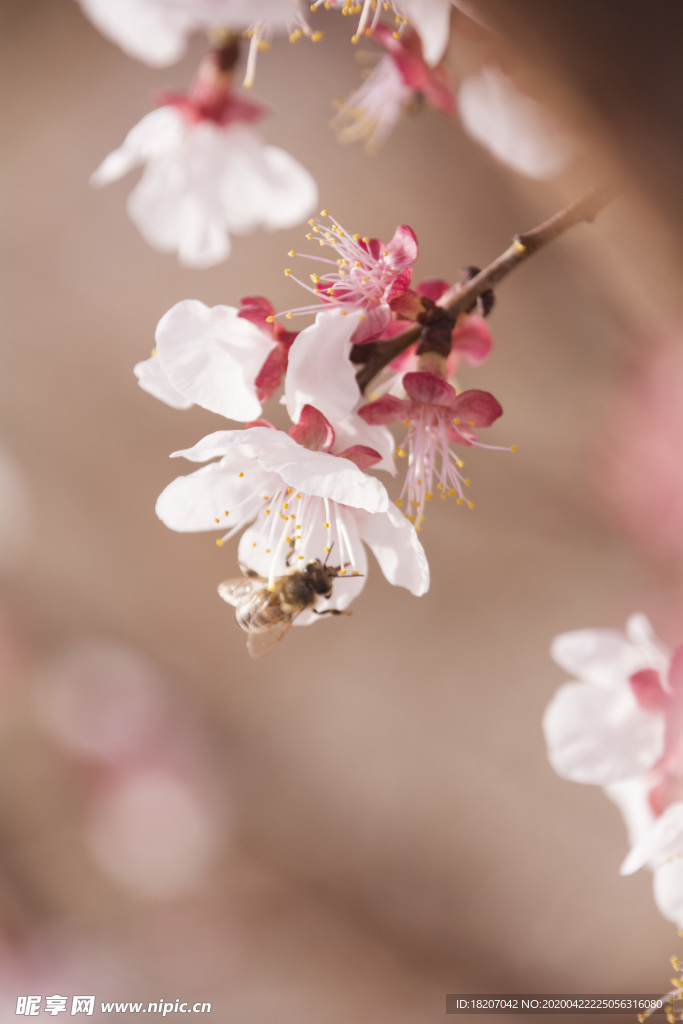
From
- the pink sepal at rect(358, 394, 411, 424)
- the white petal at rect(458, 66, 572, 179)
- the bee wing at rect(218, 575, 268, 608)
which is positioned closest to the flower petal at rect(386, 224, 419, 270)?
the pink sepal at rect(358, 394, 411, 424)

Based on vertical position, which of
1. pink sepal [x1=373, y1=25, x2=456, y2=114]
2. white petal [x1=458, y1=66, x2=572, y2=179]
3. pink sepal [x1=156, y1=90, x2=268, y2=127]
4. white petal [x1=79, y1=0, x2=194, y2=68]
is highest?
white petal [x1=458, y1=66, x2=572, y2=179]

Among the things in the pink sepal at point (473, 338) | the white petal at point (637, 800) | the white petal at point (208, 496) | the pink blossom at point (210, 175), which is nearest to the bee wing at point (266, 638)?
the white petal at point (208, 496)

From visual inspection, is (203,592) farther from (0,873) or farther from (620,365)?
(620,365)

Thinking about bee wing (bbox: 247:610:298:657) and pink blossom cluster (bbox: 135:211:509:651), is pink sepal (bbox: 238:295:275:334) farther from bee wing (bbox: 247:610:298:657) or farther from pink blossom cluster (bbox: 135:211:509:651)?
bee wing (bbox: 247:610:298:657)

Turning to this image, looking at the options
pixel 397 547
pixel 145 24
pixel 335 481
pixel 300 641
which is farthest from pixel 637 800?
pixel 145 24

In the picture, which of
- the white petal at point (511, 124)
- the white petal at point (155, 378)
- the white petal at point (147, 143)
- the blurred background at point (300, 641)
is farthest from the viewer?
the blurred background at point (300, 641)

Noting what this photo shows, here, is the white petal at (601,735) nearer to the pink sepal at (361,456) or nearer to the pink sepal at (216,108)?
the pink sepal at (361,456)

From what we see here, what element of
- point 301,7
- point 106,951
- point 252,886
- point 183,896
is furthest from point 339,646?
point 301,7
